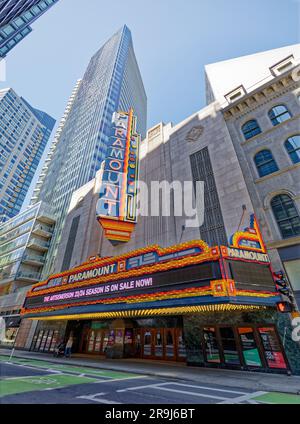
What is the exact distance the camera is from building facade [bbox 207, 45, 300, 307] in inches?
563

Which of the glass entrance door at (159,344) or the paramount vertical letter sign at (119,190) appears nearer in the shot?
the glass entrance door at (159,344)

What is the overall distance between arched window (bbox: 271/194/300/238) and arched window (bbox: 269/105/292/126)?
6.94m

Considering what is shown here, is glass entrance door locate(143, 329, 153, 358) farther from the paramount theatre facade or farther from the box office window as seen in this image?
the box office window

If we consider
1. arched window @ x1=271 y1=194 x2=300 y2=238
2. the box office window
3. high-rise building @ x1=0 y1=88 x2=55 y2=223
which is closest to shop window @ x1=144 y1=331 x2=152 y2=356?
the box office window

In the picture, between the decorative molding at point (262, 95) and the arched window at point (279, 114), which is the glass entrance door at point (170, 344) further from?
the decorative molding at point (262, 95)

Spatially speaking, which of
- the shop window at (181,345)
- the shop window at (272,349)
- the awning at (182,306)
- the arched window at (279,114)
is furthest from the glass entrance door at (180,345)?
the arched window at (279,114)

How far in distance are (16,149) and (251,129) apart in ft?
426

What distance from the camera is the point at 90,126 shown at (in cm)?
7619

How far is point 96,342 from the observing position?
842 inches

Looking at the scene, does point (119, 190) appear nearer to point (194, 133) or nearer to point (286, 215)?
point (194, 133)

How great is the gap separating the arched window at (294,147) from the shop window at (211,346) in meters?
13.8

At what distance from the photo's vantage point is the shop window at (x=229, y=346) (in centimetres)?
1301

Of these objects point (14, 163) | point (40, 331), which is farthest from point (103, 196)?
point (14, 163)
